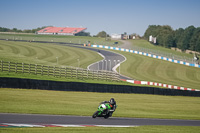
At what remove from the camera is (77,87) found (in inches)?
1479

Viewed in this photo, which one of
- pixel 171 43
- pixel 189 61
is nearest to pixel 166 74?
pixel 189 61

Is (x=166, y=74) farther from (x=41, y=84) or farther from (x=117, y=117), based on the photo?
(x=117, y=117)

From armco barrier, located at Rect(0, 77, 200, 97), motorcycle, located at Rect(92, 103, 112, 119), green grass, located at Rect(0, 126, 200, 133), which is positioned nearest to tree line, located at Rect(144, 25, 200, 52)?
armco barrier, located at Rect(0, 77, 200, 97)

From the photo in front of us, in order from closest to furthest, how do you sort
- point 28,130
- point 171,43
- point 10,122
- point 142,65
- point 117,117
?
point 28,130
point 10,122
point 117,117
point 142,65
point 171,43

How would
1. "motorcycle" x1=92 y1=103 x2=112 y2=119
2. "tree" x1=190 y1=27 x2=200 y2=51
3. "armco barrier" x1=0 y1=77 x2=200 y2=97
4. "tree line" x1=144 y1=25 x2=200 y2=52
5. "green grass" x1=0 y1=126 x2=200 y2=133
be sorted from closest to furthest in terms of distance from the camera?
"green grass" x1=0 y1=126 x2=200 y2=133
"motorcycle" x1=92 y1=103 x2=112 y2=119
"armco barrier" x1=0 y1=77 x2=200 y2=97
"tree" x1=190 y1=27 x2=200 y2=51
"tree line" x1=144 y1=25 x2=200 y2=52

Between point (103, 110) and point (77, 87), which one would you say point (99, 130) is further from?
point (77, 87)

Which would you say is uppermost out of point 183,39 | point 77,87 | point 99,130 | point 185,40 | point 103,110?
point 183,39

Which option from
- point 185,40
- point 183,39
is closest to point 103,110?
point 185,40

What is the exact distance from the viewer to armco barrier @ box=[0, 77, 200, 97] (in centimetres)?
3234

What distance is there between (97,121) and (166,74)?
203ft

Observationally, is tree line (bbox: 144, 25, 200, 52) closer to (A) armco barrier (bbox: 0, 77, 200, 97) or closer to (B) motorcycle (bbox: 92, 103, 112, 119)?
(A) armco barrier (bbox: 0, 77, 200, 97)

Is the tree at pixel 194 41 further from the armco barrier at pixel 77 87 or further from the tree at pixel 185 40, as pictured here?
the armco barrier at pixel 77 87

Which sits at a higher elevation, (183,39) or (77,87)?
(183,39)

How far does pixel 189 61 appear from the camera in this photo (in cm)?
9675
